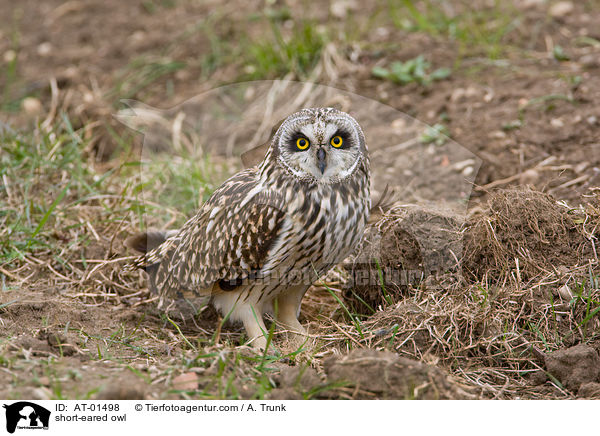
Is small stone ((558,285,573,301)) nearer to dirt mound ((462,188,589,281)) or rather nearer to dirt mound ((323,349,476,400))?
dirt mound ((462,188,589,281))

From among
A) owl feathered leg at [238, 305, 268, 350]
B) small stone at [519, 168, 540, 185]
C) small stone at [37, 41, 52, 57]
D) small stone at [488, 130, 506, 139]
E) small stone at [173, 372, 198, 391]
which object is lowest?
owl feathered leg at [238, 305, 268, 350]

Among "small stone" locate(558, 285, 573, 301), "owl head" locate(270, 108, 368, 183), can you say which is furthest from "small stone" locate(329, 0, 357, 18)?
"small stone" locate(558, 285, 573, 301)

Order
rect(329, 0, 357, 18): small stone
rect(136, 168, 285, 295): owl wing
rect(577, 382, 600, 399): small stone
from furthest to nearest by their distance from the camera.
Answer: rect(329, 0, 357, 18): small stone < rect(136, 168, 285, 295): owl wing < rect(577, 382, 600, 399): small stone

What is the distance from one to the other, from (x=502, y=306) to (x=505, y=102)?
8.95 ft

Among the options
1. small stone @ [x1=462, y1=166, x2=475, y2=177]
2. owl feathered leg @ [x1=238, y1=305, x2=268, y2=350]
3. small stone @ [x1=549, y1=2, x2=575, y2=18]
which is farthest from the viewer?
small stone @ [x1=549, y1=2, x2=575, y2=18]

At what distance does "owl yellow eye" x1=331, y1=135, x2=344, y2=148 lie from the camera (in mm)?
3582

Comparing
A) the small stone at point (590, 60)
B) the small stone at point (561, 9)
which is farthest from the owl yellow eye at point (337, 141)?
the small stone at point (561, 9)

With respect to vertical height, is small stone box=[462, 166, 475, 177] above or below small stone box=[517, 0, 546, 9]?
below

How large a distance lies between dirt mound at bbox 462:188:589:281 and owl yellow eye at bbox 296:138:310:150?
3.59 feet

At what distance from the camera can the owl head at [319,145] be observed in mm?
3518

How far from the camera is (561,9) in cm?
691

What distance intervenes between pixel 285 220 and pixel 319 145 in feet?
1.43

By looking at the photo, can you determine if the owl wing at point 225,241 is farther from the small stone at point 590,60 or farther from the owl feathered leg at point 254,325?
the small stone at point 590,60
